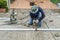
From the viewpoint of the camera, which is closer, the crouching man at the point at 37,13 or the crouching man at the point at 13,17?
the crouching man at the point at 37,13

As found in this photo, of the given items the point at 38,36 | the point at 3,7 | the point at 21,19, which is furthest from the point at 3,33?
the point at 3,7

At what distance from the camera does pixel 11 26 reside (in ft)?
41.2

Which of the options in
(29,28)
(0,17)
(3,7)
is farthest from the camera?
(3,7)

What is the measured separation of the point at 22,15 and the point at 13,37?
16.0 ft

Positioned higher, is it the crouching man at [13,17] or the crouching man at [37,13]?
the crouching man at [37,13]

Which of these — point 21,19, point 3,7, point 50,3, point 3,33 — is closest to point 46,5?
point 50,3

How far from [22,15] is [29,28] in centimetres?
344

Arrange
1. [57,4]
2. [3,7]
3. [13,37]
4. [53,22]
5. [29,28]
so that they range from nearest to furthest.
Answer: [13,37]
[29,28]
[53,22]
[3,7]
[57,4]

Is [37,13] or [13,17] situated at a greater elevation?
[37,13]

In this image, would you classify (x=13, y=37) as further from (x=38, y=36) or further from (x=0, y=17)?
(x=0, y=17)

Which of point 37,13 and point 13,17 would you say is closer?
point 37,13

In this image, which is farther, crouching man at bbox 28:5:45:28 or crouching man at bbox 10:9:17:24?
crouching man at bbox 10:9:17:24

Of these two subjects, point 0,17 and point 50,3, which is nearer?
point 0,17

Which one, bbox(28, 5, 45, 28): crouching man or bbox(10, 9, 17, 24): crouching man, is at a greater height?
bbox(28, 5, 45, 28): crouching man
